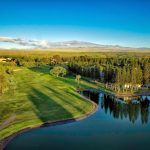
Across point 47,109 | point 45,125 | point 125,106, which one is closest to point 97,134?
point 45,125

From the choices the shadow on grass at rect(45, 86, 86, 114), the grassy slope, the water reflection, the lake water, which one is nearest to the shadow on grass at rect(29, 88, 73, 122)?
the grassy slope

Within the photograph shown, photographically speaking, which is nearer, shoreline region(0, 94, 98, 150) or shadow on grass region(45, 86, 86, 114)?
shoreline region(0, 94, 98, 150)

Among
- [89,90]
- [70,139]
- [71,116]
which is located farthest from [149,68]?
[70,139]

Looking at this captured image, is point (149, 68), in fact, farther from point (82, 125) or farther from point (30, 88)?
point (82, 125)

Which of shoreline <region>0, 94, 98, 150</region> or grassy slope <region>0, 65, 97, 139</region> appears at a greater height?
grassy slope <region>0, 65, 97, 139</region>

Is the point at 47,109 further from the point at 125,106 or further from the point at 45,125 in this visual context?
the point at 125,106

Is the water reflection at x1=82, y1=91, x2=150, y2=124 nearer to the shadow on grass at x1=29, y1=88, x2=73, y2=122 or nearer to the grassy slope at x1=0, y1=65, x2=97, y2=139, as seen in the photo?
the grassy slope at x1=0, y1=65, x2=97, y2=139
